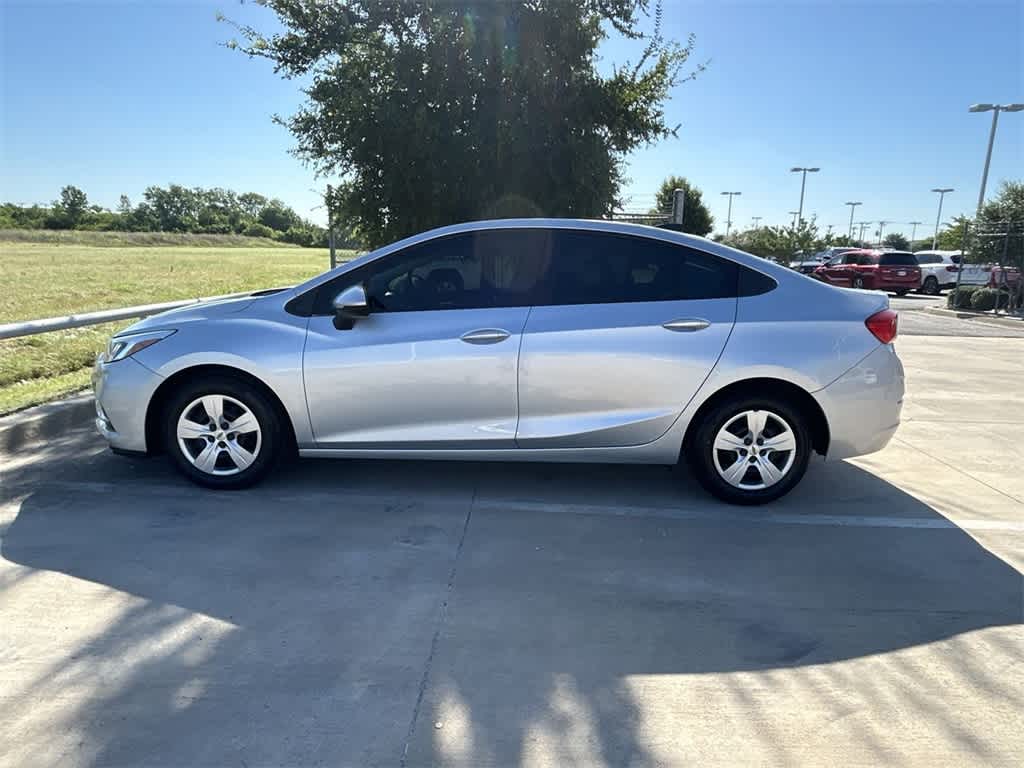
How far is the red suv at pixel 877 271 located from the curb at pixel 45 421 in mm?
27672

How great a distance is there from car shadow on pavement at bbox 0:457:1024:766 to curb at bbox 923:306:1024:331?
17139 mm

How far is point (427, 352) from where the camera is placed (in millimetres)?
4297

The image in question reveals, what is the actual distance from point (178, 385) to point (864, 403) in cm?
415

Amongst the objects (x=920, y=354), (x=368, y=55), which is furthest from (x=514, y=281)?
(x=920, y=354)

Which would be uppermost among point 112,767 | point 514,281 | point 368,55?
point 368,55

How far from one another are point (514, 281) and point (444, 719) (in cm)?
266

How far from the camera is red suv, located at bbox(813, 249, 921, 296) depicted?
28.5 meters

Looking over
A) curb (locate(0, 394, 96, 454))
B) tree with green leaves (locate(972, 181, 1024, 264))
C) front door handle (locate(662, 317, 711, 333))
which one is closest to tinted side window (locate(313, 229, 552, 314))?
front door handle (locate(662, 317, 711, 333))

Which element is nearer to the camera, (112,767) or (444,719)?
(112,767)

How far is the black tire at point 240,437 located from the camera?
173 inches

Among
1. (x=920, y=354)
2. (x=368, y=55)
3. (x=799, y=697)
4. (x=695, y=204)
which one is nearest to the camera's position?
(x=799, y=697)

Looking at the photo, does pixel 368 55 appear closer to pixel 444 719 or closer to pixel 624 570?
pixel 624 570

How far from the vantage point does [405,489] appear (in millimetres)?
4688

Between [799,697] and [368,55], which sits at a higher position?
[368,55]
